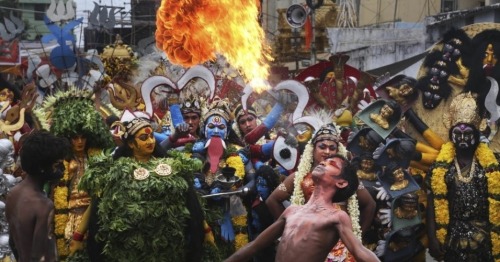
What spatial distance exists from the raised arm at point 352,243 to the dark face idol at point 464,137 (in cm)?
405

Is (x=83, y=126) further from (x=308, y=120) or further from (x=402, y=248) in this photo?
(x=402, y=248)

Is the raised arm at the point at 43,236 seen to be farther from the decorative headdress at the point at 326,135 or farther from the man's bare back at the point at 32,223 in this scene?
the decorative headdress at the point at 326,135

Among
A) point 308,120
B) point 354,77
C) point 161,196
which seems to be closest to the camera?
point 161,196

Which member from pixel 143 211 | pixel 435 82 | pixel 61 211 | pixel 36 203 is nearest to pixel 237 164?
pixel 61 211

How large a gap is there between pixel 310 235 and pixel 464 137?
4222mm

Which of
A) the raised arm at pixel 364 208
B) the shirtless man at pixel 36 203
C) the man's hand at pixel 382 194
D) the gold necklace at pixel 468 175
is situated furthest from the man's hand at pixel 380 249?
the shirtless man at pixel 36 203

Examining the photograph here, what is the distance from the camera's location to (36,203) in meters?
7.04

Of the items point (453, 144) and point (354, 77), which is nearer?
point (453, 144)

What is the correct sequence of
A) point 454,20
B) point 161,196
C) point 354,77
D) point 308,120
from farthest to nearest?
point 454,20
point 354,77
point 308,120
point 161,196

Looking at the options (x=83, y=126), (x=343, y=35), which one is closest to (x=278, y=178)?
(x=83, y=126)

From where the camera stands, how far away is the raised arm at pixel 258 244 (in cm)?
611

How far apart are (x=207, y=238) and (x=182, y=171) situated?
613 mm

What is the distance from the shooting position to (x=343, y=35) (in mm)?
29547

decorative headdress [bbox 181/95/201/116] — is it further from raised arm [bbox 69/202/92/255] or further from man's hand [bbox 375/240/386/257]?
raised arm [bbox 69/202/92/255]
